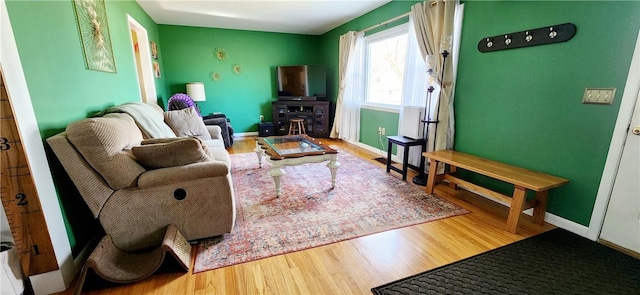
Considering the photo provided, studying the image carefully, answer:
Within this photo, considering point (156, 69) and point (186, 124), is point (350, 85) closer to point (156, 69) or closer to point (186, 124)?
point (186, 124)

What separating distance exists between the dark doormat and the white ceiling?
336 centimetres

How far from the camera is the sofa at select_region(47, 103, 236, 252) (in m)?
1.43

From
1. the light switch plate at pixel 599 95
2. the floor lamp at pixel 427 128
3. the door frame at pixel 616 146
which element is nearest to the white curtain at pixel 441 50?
the floor lamp at pixel 427 128

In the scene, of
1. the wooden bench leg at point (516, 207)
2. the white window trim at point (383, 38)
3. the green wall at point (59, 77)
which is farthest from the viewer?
the white window trim at point (383, 38)

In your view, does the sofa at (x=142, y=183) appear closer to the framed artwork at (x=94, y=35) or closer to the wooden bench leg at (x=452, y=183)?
the framed artwork at (x=94, y=35)

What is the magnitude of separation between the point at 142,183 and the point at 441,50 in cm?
288

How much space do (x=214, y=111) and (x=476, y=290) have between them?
5.34 m

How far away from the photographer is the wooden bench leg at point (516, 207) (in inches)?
74.4

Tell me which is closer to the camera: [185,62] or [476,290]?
[476,290]

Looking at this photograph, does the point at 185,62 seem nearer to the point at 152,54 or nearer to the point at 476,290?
the point at 152,54

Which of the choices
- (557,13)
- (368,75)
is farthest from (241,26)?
(557,13)

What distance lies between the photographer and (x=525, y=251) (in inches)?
68.8

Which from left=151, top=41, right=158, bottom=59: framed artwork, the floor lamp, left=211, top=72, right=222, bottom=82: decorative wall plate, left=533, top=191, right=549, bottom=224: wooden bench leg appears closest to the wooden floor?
left=533, top=191, right=549, bottom=224: wooden bench leg

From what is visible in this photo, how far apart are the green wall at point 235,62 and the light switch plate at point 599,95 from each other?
16.2 ft
